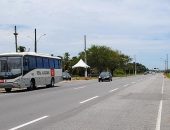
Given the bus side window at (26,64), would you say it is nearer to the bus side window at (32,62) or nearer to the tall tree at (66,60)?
the bus side window at (32,62)

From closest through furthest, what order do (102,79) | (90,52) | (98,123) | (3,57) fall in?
(98,123)
(3,57)
(102,79)
(90,52)

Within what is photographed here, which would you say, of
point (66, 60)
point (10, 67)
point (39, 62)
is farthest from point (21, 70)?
point (66, 60)

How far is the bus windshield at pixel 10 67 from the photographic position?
34469mm

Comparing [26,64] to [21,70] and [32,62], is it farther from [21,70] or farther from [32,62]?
[32,62]

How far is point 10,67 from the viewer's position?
34.8 meters

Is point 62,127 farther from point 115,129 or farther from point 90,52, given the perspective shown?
point 90,52

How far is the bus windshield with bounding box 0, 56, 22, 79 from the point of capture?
1357 inches

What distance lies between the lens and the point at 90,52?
408ft

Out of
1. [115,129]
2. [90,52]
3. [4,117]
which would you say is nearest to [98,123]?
[115,129]

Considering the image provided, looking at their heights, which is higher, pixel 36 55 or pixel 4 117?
pixel 36 55

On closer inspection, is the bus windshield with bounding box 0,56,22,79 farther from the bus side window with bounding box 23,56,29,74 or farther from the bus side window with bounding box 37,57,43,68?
the bus side window with bounding box 37,57,43,68

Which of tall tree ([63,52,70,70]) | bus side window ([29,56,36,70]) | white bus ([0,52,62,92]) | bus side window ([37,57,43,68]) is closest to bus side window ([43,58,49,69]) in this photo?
white bus ([0,52,62,92])

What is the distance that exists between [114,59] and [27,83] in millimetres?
94642

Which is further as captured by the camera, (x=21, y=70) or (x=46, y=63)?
(x=46, y=63)
